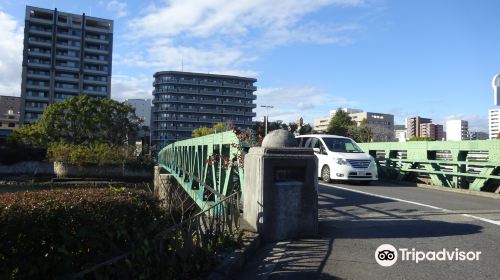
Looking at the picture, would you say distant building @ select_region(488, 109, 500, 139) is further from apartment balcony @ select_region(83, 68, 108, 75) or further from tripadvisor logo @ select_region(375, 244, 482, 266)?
apartment balcony @ select_region(83, 68, 108, 75)

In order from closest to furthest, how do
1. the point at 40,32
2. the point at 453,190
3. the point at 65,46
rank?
the point at 453,190
the point at 40,32
the point at 65,46

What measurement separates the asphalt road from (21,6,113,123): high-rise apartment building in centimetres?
9253

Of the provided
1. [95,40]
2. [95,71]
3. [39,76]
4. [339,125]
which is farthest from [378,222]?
[95,40]

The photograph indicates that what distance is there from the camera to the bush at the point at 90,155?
2267 inches

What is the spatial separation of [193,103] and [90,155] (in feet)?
205

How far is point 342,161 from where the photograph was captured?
1591 centimetres

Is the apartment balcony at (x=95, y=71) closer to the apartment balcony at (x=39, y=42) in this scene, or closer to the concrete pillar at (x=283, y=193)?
Answer: the apartment balcony at (x=39, y=42)

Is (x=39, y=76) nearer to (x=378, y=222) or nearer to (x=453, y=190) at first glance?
(x=453, y=190)

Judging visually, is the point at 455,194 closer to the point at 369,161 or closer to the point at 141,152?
the point at 369,161

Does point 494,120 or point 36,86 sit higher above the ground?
point 36,86

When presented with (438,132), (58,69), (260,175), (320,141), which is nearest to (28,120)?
(58,69)

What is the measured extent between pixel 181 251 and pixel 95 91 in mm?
97469

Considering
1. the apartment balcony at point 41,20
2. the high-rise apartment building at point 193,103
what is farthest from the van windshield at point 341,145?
the high-rise apartment building at point 193,103

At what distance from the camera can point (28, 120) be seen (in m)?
89.9
